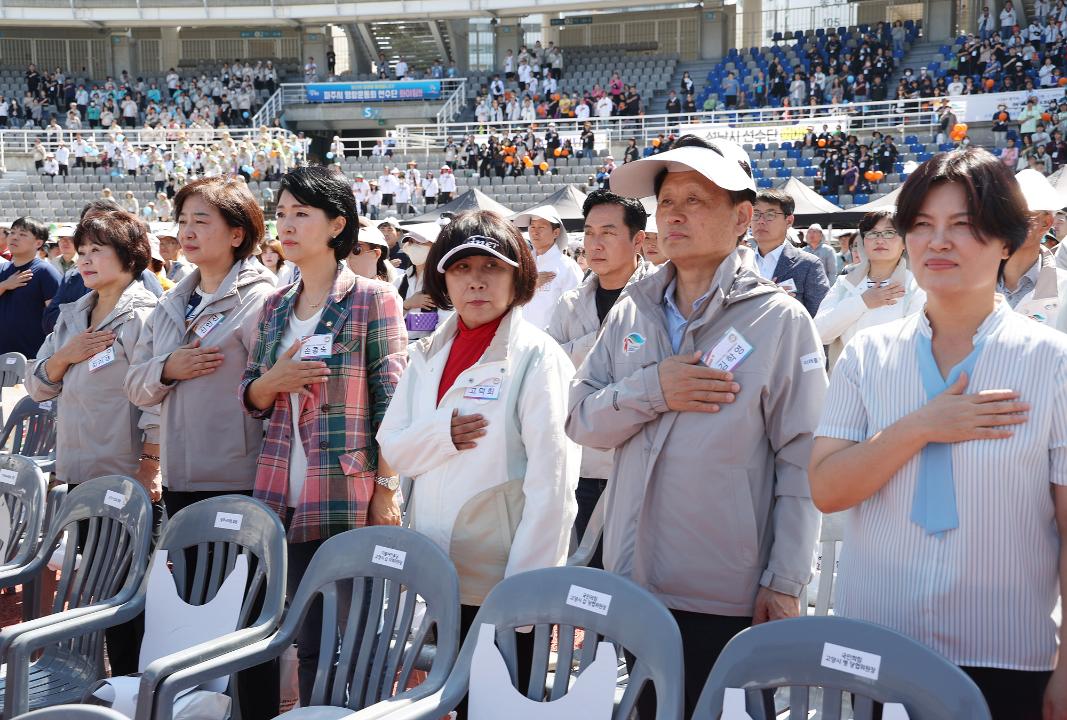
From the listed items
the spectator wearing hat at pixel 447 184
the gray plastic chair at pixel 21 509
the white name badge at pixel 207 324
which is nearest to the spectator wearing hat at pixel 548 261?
the white name badge at pixel 207 324

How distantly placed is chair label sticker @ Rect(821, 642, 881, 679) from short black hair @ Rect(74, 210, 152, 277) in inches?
116

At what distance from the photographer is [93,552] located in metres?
3.12

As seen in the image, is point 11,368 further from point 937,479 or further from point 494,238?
point 937,479

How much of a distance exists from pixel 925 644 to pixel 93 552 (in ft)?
8.09

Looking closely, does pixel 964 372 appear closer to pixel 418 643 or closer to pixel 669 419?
pixel 669 419

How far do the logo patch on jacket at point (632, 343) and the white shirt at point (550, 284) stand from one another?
2.71 meters

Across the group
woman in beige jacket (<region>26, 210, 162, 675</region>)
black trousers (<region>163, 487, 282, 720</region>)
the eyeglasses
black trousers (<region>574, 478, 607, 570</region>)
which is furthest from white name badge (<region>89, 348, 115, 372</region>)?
the eyeglasses

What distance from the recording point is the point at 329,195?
3.01m

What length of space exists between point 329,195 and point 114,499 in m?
1.12

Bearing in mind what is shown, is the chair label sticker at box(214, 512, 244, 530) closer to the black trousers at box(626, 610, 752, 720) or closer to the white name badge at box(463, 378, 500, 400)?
the white name badge at box(463, 378, 500, 400)

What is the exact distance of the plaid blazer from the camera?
9.40 ft

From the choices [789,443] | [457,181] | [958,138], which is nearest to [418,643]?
[789,443]

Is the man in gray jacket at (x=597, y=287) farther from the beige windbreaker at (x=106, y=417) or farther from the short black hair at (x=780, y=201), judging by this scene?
the short black hair at (x=780, y=201)

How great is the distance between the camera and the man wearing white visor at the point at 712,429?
2.06 metres
